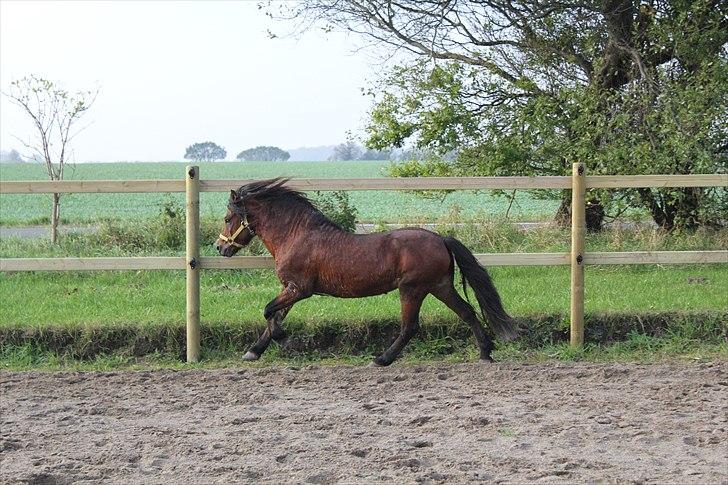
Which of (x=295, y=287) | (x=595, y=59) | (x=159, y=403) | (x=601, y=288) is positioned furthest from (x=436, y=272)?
(x=595, y=59)

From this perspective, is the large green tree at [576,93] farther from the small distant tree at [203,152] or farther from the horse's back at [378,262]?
the small distant tree at [203,152]

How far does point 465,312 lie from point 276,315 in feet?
4.78

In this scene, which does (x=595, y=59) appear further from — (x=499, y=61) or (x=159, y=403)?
(x=159, y=403)

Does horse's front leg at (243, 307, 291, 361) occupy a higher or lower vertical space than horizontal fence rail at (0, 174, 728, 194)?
lower

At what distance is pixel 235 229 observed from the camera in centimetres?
779

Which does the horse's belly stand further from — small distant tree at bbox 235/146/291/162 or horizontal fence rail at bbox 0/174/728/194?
small distant tree at bbox 235/146/291/162

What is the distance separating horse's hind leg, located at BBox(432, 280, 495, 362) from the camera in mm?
7492

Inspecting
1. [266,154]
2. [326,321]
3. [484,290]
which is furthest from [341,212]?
[266,154]

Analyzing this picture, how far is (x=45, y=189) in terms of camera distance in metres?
8.00

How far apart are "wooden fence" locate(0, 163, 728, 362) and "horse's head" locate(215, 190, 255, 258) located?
139mm

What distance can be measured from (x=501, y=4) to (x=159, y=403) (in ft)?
27.6

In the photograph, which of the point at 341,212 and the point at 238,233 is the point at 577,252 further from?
the point at 341,212

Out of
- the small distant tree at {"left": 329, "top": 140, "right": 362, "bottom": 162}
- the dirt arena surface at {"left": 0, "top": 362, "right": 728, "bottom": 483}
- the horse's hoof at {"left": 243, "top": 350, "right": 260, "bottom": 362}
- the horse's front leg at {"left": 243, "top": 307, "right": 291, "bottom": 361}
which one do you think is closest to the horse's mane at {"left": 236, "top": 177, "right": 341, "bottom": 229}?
the horse's front leg at {"left": 243, "top": 307, "right": 291, "bottom": 361}

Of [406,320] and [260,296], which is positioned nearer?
[406,320]
